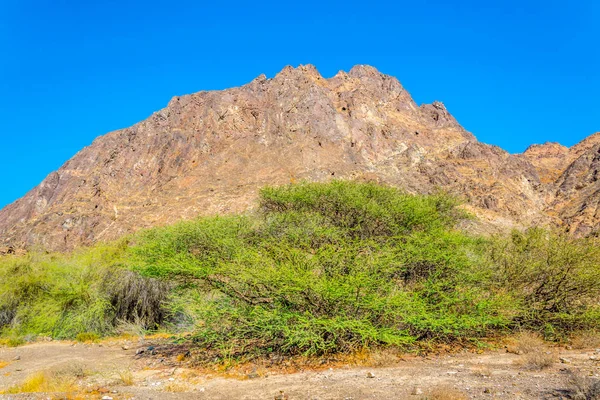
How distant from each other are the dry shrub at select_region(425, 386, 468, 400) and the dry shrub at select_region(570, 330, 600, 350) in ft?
24.0

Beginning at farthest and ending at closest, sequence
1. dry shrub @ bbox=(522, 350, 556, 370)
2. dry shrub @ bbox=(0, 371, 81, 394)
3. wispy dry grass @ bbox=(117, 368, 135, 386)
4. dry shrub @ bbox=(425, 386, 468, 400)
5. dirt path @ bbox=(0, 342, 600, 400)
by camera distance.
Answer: wispy dry grass @ bbox=(117, 368, 135, 386) → dry shrub @ bbox=(522, 350, 556, 370) → dry shrub @ bbox=(0, 371, 81, 394) → dirt path @ bbox=(0, 342, 600, 400) → dry shrub @ bbox=(425, 386, 468, 400)

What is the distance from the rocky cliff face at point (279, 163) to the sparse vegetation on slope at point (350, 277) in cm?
5855

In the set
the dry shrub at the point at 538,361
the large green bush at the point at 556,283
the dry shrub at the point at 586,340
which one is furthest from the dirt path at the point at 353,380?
the large green bush at the point at 556,283

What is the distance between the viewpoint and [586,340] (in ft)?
42.6

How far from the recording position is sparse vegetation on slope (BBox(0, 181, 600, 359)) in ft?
38.5

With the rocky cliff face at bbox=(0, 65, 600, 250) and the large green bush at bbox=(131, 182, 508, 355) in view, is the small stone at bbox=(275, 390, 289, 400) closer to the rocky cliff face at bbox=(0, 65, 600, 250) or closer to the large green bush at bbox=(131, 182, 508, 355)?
the large green bush at bbox=(131, 182, 508, 355)

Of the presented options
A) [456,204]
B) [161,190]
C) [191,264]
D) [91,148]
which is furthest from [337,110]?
[191,264]

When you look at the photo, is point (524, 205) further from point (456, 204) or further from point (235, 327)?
point (235, 327)

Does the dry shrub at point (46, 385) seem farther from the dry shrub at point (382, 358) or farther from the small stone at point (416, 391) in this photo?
the small stone at point (416, 391)

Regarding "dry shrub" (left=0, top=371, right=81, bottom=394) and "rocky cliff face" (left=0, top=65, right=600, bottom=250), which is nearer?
"dry shrub" (left=0, top=371, right=81, bottom=394)

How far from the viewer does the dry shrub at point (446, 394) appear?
770 centimetres

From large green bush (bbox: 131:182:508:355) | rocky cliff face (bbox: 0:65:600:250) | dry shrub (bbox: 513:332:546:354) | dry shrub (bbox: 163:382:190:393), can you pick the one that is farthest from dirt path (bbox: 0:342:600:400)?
rocky cliff face (bbox: 0:65:600:250)

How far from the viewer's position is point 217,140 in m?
108

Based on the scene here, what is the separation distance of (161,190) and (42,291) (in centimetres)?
7728
